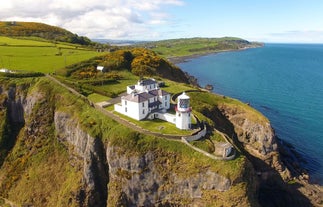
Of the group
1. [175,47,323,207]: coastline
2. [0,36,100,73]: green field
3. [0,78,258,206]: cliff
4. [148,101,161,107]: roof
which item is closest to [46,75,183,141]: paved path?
[0,78,258,206]: cliff

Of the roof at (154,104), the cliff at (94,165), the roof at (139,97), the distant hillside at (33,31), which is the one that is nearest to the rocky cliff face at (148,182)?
the cliff at (94,165)

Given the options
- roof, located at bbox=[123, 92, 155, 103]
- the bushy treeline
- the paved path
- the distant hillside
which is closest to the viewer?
the paved path

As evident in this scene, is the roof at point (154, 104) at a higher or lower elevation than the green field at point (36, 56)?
lower

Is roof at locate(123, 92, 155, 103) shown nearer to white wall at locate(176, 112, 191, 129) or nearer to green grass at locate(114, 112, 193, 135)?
green grass at locate(114, 112, 193, 135)

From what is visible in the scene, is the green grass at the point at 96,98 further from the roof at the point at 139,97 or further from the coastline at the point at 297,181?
the coastline at the point at 297,181

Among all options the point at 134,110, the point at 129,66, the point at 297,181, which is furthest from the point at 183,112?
the point at 129,66

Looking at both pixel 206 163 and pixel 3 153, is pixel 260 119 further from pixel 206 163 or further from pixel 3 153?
pixel 3 153
